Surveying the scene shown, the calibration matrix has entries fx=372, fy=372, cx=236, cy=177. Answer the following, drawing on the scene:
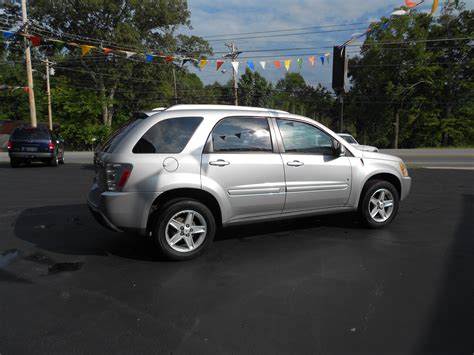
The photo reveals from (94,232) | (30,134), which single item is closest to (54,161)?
(30,134)

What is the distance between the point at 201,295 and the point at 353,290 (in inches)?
53.6

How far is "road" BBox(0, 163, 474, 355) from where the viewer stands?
2.58 metres

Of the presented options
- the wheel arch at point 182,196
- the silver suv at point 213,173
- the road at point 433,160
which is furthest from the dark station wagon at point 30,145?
the wheel arch at point 182,196

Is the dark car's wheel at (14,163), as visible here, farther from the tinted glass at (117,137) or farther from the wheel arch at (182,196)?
the wheel arch at (182,196)

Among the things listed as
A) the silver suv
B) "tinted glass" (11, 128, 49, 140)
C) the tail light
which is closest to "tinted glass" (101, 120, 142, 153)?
the silver suv

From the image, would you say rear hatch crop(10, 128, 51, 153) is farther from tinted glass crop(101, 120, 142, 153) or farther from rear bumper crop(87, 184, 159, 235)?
rear bumper crop(87, 184, 159, 235)

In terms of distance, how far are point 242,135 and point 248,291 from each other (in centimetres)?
187

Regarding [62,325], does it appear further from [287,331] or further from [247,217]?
[247,217]

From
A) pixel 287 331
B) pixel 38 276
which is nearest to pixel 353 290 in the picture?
pixel 287 331

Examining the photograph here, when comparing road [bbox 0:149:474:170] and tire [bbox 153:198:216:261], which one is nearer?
tire [bbox 153:198:216:261]

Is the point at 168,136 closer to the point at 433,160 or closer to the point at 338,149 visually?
the point at 338,149

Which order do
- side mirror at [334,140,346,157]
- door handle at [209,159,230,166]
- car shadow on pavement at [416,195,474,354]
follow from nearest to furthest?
car shadow on pavement at [416,195,474,354] → door handle at [209,159,230,166] → side mirror at [334,140,346,157]

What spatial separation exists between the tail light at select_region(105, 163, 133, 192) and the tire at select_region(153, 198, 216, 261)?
51 centimetres

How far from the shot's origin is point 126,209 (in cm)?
388
